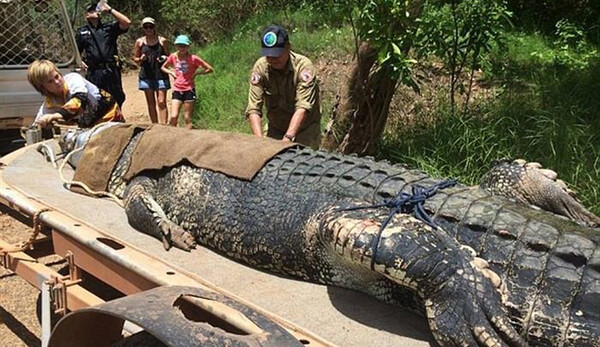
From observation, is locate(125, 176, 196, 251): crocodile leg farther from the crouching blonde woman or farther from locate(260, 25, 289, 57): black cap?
the crouching blonde woman

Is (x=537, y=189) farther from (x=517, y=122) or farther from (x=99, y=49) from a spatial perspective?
(x=99, y=49)

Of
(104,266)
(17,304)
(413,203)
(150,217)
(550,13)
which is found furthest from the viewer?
(550,13)

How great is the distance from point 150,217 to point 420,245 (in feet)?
5.63

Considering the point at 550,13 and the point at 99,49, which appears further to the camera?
the point at 550,13

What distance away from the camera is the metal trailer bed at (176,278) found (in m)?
2.42

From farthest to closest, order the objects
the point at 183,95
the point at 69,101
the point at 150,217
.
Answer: the point at 183,95 < the point at 69,101 < the point at 150,217

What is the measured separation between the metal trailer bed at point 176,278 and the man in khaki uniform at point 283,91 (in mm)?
1548

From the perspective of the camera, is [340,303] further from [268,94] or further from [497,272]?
[268,94]

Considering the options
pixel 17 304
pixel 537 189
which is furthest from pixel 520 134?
pixel 17 304

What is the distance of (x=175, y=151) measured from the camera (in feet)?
12.0

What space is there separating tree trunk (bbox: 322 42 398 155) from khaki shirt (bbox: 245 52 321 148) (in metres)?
0.82

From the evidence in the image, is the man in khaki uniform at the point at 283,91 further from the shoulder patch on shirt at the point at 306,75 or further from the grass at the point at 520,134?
the grass at the point at 520,134

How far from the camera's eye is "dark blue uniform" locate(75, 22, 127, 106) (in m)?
7.51

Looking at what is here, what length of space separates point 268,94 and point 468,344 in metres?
3.33
